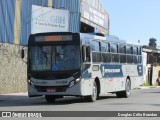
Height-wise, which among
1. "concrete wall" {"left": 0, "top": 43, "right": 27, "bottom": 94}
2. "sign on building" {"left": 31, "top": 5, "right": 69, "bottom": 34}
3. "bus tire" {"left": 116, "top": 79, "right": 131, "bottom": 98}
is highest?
"sign on building" {"left": 31, "top": 5, "right": 69, "bottom": 34}

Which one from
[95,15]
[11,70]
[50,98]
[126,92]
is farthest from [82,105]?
[95,15]

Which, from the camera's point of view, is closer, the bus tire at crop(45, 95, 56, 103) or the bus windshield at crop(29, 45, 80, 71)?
the bus windshield at crop(29, 45, 80, 71)

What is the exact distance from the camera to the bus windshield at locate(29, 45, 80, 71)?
2031cm

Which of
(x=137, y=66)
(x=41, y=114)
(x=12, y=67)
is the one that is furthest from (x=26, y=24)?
(x=41, y=114)

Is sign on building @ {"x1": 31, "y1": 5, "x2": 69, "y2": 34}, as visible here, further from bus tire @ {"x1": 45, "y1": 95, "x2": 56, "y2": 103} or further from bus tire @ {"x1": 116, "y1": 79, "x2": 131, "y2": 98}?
bus tire @ {"x1": 45, "y1": 95, "x2": 56, "y2": 103}

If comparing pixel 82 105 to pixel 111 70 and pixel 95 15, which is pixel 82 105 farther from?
pixel 95 15

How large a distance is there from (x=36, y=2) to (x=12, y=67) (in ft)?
16.8

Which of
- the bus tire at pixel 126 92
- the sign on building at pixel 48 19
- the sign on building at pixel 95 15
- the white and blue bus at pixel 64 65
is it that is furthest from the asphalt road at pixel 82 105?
the sign on building at pixel 95 15

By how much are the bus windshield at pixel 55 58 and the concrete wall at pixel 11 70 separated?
7138 millimetres

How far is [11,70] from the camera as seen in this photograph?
28547 mm

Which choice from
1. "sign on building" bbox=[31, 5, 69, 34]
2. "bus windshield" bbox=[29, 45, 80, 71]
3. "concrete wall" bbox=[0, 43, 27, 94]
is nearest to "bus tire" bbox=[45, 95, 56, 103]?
"bus windshield" bbox=[29, 45, 80, 71]

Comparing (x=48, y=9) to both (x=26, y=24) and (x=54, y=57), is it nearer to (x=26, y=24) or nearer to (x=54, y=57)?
(x=26, y=24)

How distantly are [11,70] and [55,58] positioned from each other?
341 inches

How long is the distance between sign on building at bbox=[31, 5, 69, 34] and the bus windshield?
35.2 feet
